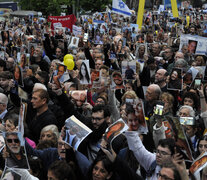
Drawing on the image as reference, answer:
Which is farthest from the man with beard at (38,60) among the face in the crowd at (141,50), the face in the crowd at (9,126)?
the face in the crowd at (9,126)

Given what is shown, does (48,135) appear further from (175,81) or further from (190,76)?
(190,76)

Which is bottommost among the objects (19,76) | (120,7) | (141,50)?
(19,76)

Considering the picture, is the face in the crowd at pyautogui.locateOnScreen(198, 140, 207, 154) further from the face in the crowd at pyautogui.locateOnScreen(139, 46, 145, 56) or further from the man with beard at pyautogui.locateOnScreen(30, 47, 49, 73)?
the man with beard at pyautogui.locateOnScreen(30, 47, 49, 73)

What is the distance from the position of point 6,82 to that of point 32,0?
2759cm

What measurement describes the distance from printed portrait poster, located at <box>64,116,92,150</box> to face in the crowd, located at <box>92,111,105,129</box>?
90cm

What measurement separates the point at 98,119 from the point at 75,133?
3.29 feet

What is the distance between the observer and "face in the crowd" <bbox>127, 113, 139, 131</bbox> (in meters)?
4.14

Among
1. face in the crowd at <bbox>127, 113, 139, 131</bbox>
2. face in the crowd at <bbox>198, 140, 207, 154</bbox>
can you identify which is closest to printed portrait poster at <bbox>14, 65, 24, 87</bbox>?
face in the crowd at <bbox>127, 113, 139, 131</bbox>

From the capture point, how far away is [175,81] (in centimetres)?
693

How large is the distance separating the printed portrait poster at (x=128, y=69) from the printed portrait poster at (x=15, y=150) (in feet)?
12.1

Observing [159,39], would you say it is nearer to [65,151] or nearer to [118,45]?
[118,45]

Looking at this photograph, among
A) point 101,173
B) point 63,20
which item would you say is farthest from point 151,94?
point 63,20

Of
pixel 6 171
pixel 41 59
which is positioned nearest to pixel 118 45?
pixel 41 59

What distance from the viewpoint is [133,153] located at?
4215 millimetres
